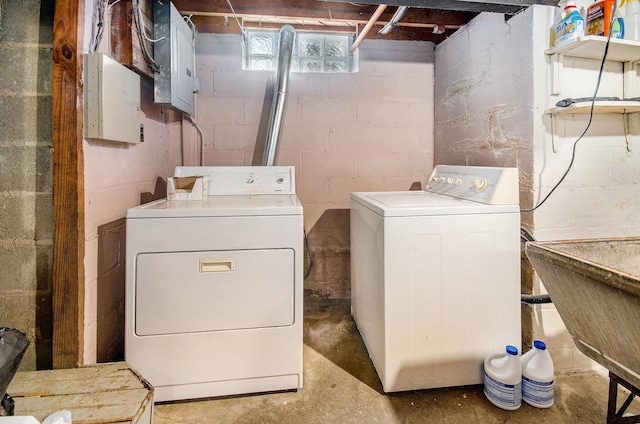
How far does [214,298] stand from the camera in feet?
5.05

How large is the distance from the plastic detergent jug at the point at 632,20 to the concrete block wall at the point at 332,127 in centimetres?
122

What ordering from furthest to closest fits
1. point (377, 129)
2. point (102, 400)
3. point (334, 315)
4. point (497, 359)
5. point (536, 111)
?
point (377, 129) < point (334, 315) < point (536, 111) < point (497, 359) < point (102, 400)

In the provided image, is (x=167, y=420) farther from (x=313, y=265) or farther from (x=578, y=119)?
(x=578, y=119)

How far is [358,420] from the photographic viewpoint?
147cm

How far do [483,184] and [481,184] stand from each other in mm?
12

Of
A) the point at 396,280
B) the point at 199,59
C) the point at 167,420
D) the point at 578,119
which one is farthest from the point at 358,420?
the point at 199,59

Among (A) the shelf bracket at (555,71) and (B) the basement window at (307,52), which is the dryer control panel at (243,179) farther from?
(A) the shelf bracket at (555,71)

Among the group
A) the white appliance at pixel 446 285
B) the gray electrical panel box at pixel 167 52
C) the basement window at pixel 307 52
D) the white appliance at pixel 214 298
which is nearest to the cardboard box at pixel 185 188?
the white appliance at pixel 214 298

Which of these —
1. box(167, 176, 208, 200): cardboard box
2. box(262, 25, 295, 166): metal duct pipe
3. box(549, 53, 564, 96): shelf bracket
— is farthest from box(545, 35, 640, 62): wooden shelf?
box(167, 176, 208, 200): cardboard box

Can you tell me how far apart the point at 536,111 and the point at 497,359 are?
3.81 ft

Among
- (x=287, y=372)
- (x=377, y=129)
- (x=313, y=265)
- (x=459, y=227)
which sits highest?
(x=377, y=129)

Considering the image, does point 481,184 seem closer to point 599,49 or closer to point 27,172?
point 599,49

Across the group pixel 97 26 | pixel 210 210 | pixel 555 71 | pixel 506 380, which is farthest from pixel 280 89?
pixel 506 380

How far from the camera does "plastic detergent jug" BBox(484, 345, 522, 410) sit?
4.93 ft
